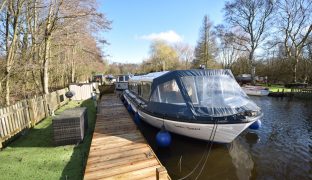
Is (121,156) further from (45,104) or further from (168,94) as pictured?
(45,104)

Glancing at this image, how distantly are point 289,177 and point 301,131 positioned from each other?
436cm

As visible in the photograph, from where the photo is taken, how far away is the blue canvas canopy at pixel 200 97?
5273 millimetres

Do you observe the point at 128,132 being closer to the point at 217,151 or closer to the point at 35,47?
the point at 217,151

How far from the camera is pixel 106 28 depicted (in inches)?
404

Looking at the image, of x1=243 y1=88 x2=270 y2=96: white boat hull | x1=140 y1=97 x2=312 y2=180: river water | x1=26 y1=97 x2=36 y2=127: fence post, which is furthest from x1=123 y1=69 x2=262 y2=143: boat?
x1=243 y1=88 x2=270 y2=96: white boat hull

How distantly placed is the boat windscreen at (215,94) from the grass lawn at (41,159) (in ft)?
11.9

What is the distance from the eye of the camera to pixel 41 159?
456 centimetres

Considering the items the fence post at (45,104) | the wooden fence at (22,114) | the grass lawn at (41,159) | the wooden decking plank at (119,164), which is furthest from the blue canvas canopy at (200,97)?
the fence post at (45,104)

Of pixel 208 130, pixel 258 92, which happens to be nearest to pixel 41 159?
pixel 208 130

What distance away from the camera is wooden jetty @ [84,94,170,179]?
3424 mm

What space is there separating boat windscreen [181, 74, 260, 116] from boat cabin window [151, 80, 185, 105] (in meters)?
0.34

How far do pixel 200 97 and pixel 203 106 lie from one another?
0.35 m

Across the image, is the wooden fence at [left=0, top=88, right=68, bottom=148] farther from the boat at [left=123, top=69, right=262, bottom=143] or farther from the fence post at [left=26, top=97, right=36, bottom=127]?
the boat at [left=123, top=69, right=262, bottom=143]

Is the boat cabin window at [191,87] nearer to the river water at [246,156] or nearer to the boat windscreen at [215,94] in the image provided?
the boat windscreen at [215,94]
